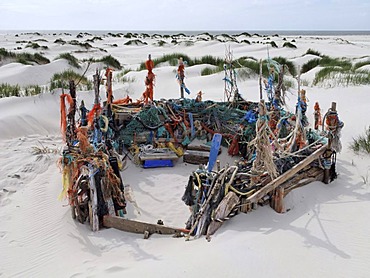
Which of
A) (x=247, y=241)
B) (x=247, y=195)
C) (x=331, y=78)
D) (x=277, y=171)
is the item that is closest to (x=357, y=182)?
(x=277, y=171)

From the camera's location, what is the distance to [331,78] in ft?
53.5

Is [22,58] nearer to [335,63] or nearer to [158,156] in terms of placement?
[158,156]

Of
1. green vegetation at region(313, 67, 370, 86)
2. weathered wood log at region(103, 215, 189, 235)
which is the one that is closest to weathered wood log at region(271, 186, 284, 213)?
weathered wood log at region(103, 215, 189, 235)

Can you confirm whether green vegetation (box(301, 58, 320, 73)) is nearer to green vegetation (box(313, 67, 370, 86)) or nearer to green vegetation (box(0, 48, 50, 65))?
green vegetation (box(313, 67, 370, 86))

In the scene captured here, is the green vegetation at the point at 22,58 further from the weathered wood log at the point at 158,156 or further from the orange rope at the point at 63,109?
the weathered wood log at the point at 158,156

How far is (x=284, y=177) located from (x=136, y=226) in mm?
2385

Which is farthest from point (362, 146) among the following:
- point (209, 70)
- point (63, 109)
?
point (209, 70)

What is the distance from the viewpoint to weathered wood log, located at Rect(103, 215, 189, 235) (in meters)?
5.69

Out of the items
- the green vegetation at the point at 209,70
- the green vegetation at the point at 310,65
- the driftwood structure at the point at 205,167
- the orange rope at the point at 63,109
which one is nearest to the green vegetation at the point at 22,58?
the green vegetation at the point at 209,70

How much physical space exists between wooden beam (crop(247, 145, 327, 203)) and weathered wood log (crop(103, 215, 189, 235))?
1.14 meters

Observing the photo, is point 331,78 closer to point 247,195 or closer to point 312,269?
point 247,195

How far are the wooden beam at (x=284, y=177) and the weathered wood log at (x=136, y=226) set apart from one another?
1141mm

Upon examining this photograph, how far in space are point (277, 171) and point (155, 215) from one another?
7.53 feet

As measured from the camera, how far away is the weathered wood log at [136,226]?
5688mm
